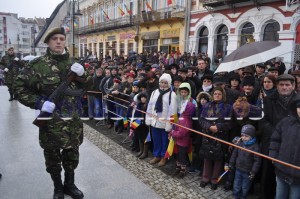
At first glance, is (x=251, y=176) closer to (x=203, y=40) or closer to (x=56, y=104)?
(x=56, y=104)

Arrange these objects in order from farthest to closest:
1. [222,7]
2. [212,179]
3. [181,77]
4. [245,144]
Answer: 1. [222,7]
2. [181,77]
3. [212,179]
4. [245,144]

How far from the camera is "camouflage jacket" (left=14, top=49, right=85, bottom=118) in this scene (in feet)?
9.91

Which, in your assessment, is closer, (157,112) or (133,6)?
(157,112)

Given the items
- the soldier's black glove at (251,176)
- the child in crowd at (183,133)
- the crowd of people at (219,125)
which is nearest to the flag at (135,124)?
the crowd of people at (219,125)

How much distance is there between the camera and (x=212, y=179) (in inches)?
156

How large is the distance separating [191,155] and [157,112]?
98 centimetres

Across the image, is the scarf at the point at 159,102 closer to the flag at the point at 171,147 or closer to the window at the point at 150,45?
the flag at the point at 171,147

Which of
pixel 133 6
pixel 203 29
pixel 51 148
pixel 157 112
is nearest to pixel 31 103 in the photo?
pixel 51 148

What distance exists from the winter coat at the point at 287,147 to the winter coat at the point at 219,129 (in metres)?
0.93

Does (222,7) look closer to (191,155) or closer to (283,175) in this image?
(191,155)

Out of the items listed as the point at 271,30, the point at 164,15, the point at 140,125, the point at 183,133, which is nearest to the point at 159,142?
the point at 140,125

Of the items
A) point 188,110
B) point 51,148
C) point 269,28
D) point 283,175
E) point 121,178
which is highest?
point 269,28

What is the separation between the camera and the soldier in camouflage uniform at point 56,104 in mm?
3055

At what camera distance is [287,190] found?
10.0ft
